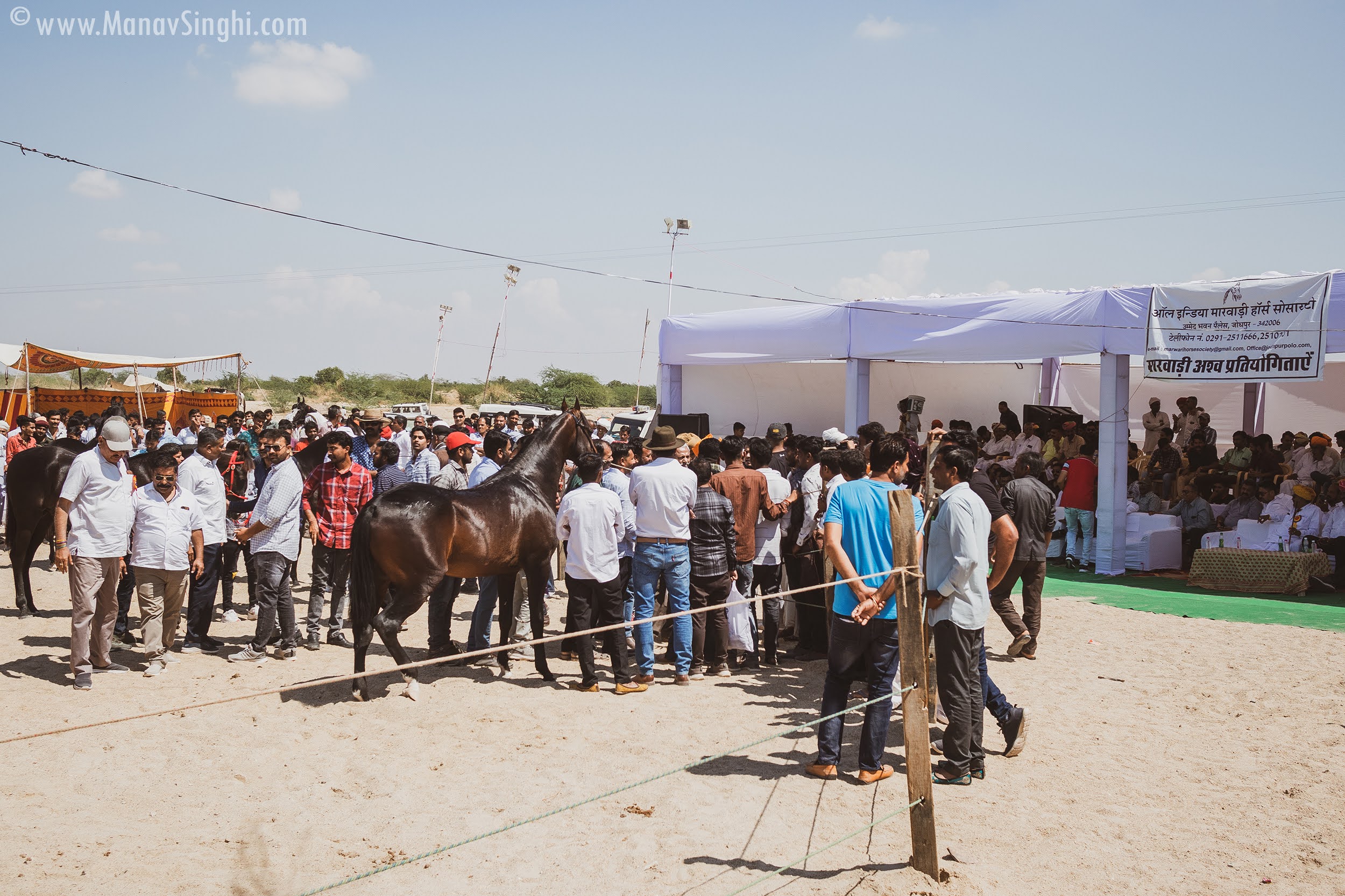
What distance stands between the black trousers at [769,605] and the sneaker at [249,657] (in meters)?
3.85

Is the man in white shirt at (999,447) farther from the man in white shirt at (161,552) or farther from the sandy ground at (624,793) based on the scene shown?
the man in white shirt at (161,552)

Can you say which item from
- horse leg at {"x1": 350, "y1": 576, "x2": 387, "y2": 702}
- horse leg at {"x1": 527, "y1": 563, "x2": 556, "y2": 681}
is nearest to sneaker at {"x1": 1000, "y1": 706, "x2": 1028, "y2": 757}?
horse leg at {"x1": 527, "y1": 563, "x2": 556, "y2": 681}

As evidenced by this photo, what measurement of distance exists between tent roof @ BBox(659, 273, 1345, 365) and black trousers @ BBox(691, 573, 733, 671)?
7.48m

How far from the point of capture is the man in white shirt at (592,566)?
6754 millimetres

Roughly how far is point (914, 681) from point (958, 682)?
1015 mm

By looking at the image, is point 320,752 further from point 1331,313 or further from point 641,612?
point 1331,313

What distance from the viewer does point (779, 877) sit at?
13.2 feet

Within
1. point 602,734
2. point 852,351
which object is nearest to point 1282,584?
point 852,351

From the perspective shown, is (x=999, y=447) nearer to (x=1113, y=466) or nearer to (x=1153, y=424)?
(x=1153, y=424)

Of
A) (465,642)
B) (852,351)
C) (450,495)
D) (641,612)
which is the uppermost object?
(852,351)

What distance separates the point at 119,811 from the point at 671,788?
273 centimetres

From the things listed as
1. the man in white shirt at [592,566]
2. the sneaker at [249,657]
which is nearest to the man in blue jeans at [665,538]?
the man in white shirt at [592,566]

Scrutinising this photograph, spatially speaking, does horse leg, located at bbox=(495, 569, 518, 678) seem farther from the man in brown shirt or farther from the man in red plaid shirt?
the man in brown shirt

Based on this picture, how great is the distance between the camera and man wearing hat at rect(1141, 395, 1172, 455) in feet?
51.2
